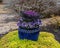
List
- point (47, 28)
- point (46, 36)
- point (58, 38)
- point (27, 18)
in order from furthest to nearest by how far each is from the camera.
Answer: point (47, 28) → point (58, 38) → point (46, 36) → point (27, 18)

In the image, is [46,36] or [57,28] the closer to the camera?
[46,36]

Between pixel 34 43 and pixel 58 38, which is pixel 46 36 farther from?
pixel 58 38

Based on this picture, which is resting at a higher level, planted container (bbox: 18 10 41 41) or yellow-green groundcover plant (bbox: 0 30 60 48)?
planted container (bbox: 18 10 41 41)

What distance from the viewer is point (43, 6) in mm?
7723

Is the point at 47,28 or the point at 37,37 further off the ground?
the point at 37,37

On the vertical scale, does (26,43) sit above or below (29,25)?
below

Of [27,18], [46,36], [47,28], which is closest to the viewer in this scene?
[27,18]

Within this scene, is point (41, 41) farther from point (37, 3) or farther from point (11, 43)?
point (37, 3)

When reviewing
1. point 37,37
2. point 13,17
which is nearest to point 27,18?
point 37,37

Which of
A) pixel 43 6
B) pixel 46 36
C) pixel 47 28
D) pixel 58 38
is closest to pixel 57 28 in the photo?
pixel 47 28

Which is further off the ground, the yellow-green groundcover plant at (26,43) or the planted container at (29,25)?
the planted container at (29,25)

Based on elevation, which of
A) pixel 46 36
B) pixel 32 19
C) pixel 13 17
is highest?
pixel 32 19

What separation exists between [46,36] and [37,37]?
0.43 m

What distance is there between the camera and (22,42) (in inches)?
156
